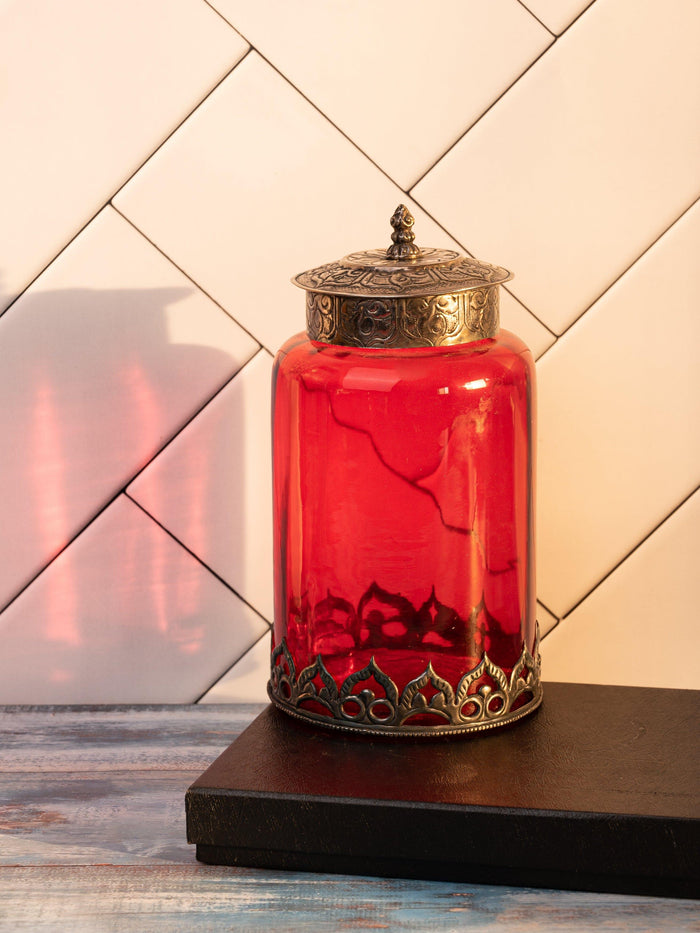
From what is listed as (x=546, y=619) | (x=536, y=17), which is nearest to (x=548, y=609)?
(x=546, y=619)

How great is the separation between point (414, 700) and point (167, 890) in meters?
0.20

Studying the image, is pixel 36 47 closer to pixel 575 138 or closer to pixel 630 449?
pixel 575 138

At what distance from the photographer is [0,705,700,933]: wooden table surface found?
63 centimetres

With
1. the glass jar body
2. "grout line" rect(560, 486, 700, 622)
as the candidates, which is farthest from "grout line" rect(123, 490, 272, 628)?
"grout line" rect(560, 486, 700, 622)

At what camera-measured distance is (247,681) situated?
0.96 m

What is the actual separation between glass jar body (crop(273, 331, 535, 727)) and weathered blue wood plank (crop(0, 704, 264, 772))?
0.15 m

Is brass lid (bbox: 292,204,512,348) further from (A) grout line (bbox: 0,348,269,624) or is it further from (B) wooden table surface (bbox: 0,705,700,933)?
(B) wooden table surface (bbox: 0,705,700,933)

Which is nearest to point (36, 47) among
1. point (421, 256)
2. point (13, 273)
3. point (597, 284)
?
point (13, 273)

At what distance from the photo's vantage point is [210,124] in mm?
888

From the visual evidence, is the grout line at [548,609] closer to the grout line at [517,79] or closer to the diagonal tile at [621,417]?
the diagonal tile at [621,417]

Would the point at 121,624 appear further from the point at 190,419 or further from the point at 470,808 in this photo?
the point at 470,808

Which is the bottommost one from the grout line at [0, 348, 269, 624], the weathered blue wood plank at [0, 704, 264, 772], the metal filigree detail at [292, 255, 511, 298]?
the weathered blue wood plank at [0, 704, 264, 772]

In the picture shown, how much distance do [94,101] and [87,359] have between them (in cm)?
21

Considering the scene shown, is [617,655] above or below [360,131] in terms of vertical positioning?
below
